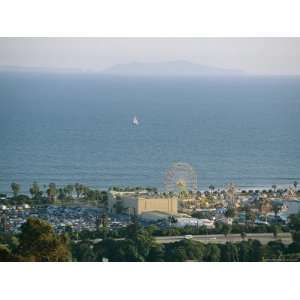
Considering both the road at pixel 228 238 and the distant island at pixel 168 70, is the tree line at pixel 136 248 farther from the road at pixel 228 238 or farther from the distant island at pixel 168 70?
the distant island at pixel 168 70

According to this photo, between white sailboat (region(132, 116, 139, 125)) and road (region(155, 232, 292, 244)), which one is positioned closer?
road (region(155, 232, 292, 244))

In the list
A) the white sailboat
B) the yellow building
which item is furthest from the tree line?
the white sailboat

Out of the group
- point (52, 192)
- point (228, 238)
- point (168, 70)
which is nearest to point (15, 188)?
point (52, 192)

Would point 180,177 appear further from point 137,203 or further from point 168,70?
point 168,70

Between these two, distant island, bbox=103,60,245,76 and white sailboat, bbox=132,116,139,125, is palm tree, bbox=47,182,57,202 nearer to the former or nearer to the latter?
white sailboat, bbox=132,116,139,125

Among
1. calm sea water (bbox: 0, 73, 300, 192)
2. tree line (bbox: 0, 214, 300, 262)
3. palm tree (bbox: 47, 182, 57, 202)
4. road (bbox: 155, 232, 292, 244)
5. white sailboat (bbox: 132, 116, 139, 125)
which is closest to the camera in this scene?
tree line (bbox: 0, 214, 300, 262)
